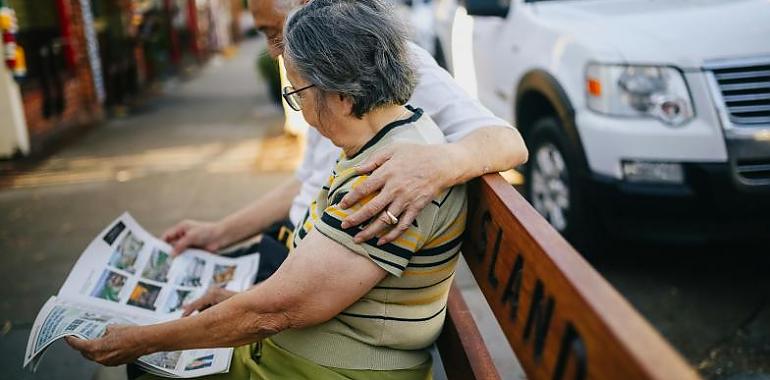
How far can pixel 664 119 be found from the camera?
342 centimetres

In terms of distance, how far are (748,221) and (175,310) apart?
2660 millimetres

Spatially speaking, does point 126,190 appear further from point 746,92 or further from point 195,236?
point 746,92

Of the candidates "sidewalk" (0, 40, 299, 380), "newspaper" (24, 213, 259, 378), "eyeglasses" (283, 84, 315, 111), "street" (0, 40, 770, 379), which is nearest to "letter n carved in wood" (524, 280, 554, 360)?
"eyeglasses" (283, 84, 315, 111)

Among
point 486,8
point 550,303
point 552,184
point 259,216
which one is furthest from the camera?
point 486,8

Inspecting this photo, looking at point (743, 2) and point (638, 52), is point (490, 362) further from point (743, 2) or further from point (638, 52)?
point (743, 2)

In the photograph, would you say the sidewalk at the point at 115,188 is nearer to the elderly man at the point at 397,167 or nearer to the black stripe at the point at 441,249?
the elderly man at the point at 397,167

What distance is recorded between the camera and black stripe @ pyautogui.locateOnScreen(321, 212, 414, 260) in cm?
146

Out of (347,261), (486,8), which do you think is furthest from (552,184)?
(347,261)

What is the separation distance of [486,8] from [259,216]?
2.67 meters

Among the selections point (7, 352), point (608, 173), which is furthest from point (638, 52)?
point (7, 352)

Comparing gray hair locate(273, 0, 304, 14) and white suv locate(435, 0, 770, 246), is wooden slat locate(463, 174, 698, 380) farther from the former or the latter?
white suv locate(435, 0, 770, 246)

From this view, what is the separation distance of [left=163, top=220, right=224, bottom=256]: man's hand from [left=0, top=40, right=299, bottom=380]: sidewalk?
2.70 feet

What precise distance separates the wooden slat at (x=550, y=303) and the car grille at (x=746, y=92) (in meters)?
2.22

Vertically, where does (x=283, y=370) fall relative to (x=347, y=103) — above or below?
below
